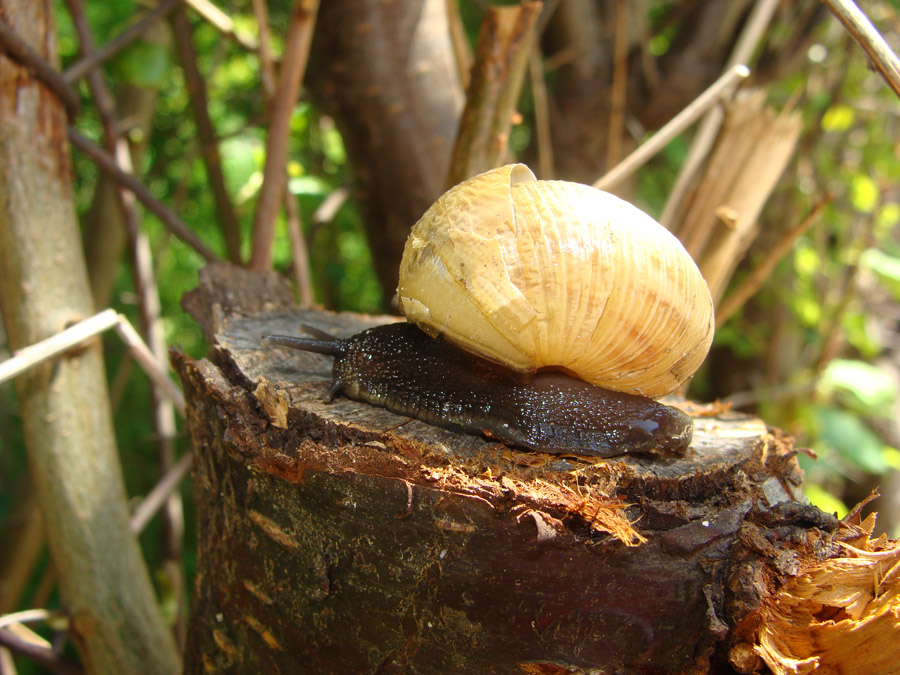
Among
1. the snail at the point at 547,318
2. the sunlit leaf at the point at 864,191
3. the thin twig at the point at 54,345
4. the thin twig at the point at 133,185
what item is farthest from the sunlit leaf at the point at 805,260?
the thin twig at the point at 54,345

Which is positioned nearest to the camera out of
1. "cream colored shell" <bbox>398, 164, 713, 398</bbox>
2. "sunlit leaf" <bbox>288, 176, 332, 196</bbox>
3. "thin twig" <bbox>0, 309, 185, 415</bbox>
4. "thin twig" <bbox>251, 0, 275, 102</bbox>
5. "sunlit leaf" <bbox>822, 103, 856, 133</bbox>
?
"cream colored shell" <bbox>398, 164, 713, 398</bbox>

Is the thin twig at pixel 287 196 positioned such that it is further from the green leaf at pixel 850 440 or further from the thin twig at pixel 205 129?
the green leaf at pixel 850 440

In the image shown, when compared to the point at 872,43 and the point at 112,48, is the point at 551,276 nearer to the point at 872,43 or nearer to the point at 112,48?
the point at 872,43

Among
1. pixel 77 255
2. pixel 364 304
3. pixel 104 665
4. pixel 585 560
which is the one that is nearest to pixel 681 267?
pixel 585 560

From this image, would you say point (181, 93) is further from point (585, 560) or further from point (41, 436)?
point (585, 560)

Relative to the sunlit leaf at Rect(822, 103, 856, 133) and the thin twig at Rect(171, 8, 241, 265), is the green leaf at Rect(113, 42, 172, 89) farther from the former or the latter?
the sunlit leaf at Rect(822, 103, 856, 133)

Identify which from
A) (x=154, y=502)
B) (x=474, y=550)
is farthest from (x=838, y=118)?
(x=154, y=502)

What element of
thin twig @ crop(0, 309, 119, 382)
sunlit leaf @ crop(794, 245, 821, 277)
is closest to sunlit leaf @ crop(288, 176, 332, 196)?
thin twig @ crop(0, 309, 119, 382)
